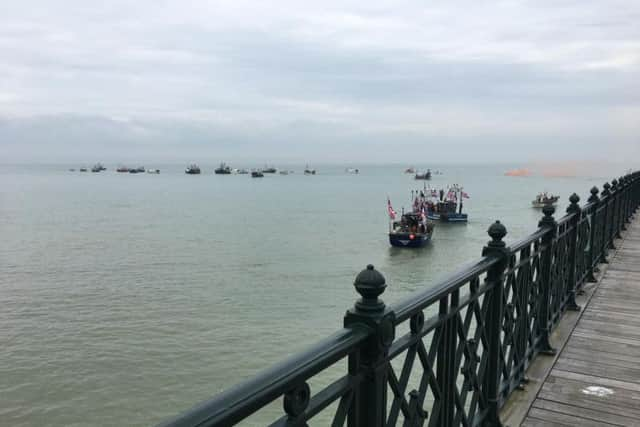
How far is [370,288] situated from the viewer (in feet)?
6.47

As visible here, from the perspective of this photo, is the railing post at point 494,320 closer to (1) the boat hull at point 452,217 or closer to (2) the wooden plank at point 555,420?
(2) the wooden plank at point 555,420

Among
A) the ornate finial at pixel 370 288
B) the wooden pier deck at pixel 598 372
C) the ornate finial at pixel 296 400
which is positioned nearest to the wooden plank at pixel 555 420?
the wooden pier deck at pixel 598 372

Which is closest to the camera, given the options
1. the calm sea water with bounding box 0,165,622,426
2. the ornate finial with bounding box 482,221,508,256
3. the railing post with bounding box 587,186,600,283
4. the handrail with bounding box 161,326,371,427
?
the handrail with bounding box 161,326,371,427

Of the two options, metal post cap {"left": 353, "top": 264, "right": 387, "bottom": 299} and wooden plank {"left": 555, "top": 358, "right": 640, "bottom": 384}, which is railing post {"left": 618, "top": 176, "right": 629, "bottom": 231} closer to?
wooden plank {"left": 555, "top": 358, "right": 640, "bottom": 384}

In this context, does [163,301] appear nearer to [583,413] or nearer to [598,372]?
[598,372]

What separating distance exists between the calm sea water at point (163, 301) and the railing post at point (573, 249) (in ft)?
12.0

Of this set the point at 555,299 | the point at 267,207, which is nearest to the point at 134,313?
the point at 555,299

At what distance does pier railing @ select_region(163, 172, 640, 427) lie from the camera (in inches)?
63.5

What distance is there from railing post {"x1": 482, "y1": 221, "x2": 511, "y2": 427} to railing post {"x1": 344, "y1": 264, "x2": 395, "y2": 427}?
174cm

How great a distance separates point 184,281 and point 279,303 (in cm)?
824

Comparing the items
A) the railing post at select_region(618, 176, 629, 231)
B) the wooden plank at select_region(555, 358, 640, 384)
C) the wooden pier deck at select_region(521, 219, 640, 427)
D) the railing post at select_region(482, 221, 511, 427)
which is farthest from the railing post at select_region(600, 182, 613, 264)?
the railing post at select_region(482, 221, 511, 427)

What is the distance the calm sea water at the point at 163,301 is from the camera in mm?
16438

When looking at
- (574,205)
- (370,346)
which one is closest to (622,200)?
(574,205)

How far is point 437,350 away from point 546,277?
2.81 m
